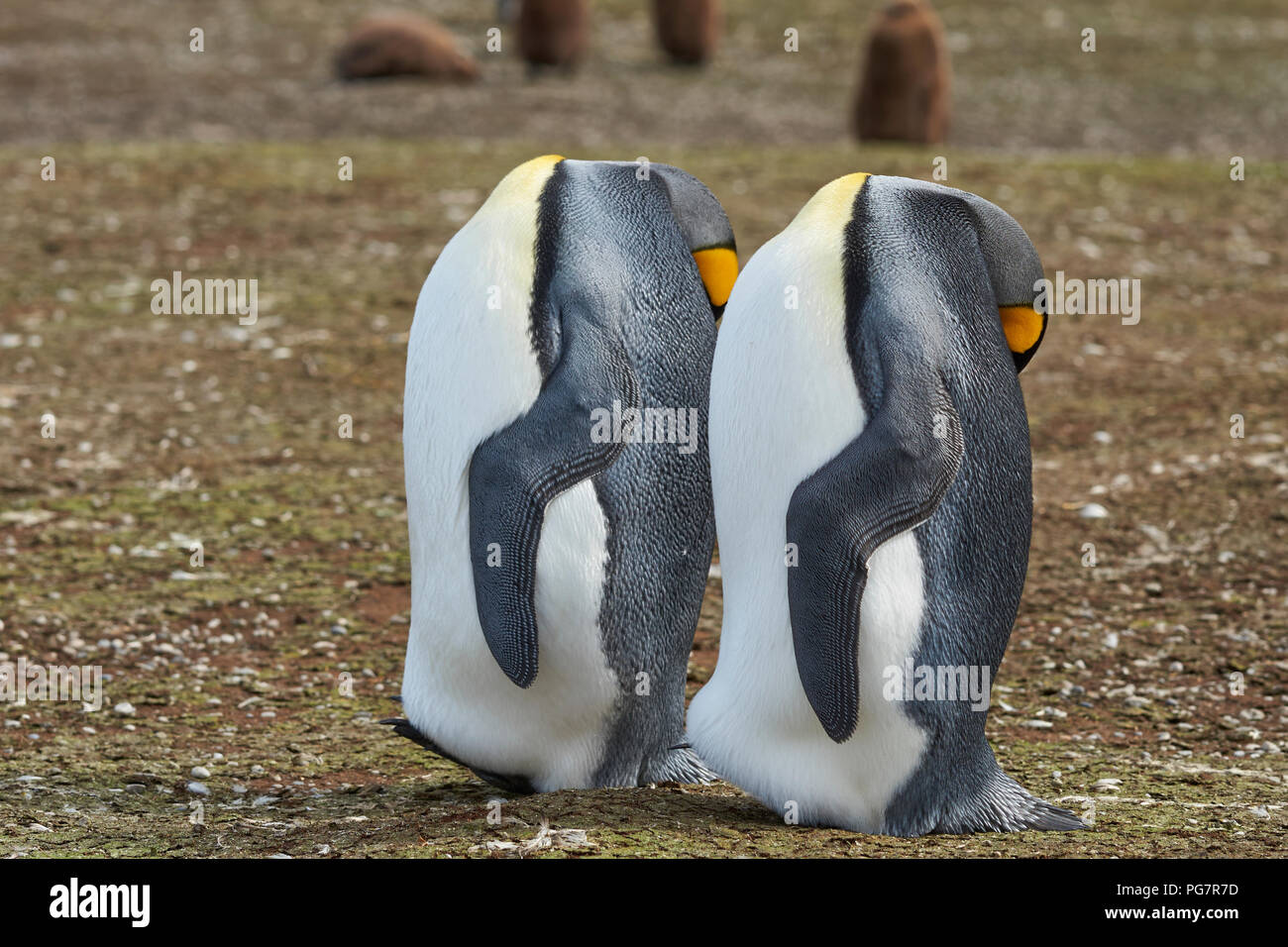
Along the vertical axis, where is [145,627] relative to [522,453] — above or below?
below

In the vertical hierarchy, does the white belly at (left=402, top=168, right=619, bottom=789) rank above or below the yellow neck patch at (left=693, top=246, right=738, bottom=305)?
below

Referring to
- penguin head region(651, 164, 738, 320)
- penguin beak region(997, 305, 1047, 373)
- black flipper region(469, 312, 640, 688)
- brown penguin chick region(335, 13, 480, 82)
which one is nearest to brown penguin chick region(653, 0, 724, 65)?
brown penguin chick region(335, 13, 480, 82)

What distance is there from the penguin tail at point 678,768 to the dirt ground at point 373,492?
0.04 meters

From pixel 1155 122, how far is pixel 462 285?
523 inches

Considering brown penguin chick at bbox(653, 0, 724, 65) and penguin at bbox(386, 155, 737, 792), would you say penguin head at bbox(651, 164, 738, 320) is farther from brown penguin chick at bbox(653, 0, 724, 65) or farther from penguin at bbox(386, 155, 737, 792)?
brown penguin chick at bbox(653, 0, 724, 65)

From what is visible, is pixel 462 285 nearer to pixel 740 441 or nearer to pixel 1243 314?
pixel 740 441

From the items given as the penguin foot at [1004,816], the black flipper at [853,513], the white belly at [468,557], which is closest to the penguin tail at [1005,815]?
the penguin foot at [1004,816]

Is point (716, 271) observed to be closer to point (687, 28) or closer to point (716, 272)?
point (716, 272)

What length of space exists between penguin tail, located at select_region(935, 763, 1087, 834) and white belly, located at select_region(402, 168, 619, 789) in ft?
2.46

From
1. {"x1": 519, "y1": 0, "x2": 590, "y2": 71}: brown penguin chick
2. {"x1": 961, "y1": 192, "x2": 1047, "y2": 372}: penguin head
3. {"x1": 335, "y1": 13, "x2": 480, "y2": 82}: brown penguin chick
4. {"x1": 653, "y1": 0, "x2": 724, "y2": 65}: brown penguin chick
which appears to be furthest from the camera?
{"x1": 653, "y1": 0, "x2": 724, "y2": 65}: brown penguin chick

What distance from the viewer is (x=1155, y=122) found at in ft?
50.0

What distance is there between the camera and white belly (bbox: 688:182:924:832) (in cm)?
310

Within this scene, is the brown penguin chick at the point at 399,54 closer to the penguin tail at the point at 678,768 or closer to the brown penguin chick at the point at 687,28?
the brown penguin chick at the point at 687,28
